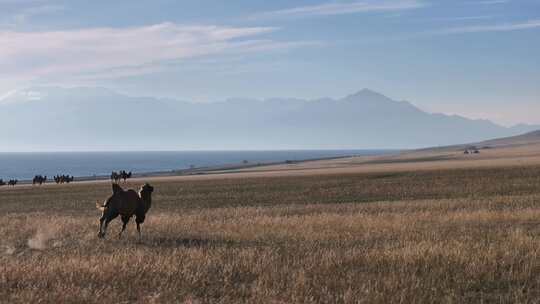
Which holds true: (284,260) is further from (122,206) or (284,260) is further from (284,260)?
(122,206)

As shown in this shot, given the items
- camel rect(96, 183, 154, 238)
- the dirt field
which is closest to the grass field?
the dirt field

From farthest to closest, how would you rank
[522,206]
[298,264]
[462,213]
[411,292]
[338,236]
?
1. [522,206]
2. [462,213]
3. [338,236]
4. [298,264]
5. [411,292]

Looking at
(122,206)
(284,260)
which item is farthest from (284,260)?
(122,206)

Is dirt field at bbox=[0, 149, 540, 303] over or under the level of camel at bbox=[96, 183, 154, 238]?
under

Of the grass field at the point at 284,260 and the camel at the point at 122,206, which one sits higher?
the camel at the point at 122,206

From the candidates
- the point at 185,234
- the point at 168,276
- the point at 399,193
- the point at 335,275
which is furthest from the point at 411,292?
the point at 399,193

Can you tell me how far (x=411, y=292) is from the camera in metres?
8.22

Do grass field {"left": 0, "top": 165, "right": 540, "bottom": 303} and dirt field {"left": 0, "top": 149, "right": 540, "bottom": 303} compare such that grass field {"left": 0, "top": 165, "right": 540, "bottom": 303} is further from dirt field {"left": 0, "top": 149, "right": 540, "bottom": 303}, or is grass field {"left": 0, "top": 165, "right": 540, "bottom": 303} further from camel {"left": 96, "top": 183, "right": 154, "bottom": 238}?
camel {"left": 96, "top": 183, "right": 154, "bottom": 238}

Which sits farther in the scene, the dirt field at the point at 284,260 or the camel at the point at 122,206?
the camel at the point at 122,206

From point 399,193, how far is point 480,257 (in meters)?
24.7

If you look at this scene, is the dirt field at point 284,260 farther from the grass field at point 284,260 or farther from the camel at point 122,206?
the camel at point 122,206

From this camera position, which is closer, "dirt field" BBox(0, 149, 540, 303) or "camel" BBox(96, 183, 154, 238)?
"dirt field" BBox(0, 149, 540, 303)

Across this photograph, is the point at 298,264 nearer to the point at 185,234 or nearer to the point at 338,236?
the point at 338,236

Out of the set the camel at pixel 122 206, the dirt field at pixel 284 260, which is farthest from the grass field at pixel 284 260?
the camel at pixel 122 206
